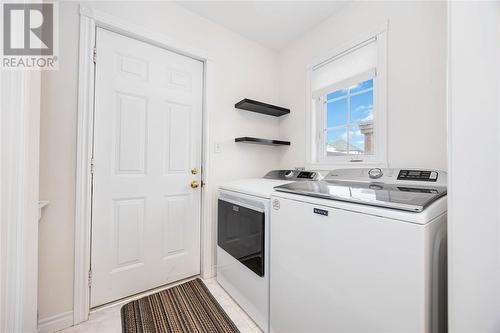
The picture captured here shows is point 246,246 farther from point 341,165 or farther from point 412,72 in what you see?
point 412,72

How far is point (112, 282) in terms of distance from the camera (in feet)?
5.05

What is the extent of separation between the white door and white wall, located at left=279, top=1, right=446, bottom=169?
1.52 metres

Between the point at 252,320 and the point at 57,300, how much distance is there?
4.28ft

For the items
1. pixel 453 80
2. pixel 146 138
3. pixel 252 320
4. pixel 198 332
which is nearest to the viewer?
pixel 453 80

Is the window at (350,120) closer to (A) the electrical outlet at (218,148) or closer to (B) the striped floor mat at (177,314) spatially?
(A) the electrical outlet at (218,148)

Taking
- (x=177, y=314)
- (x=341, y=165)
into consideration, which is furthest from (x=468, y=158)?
(x=177, y=314)

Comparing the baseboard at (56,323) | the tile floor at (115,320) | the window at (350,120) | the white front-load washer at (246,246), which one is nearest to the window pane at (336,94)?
the window at (350,120)

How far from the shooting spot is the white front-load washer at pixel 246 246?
1320 millimetres

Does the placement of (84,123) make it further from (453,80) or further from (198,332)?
(453,80)

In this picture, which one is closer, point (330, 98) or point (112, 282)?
point (112, 282)

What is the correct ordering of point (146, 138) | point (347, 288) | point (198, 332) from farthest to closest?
1. point (146, 138)
2. point (198, 332)
3. point (347, 288)

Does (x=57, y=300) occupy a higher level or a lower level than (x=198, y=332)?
higher

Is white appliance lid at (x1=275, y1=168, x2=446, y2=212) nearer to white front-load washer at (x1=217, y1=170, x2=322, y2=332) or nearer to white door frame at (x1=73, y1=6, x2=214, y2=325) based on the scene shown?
white front-load washer at (x1=217, y1=170, x2=322, y2=332)

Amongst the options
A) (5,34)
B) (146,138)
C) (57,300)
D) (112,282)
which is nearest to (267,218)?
(146,138)
